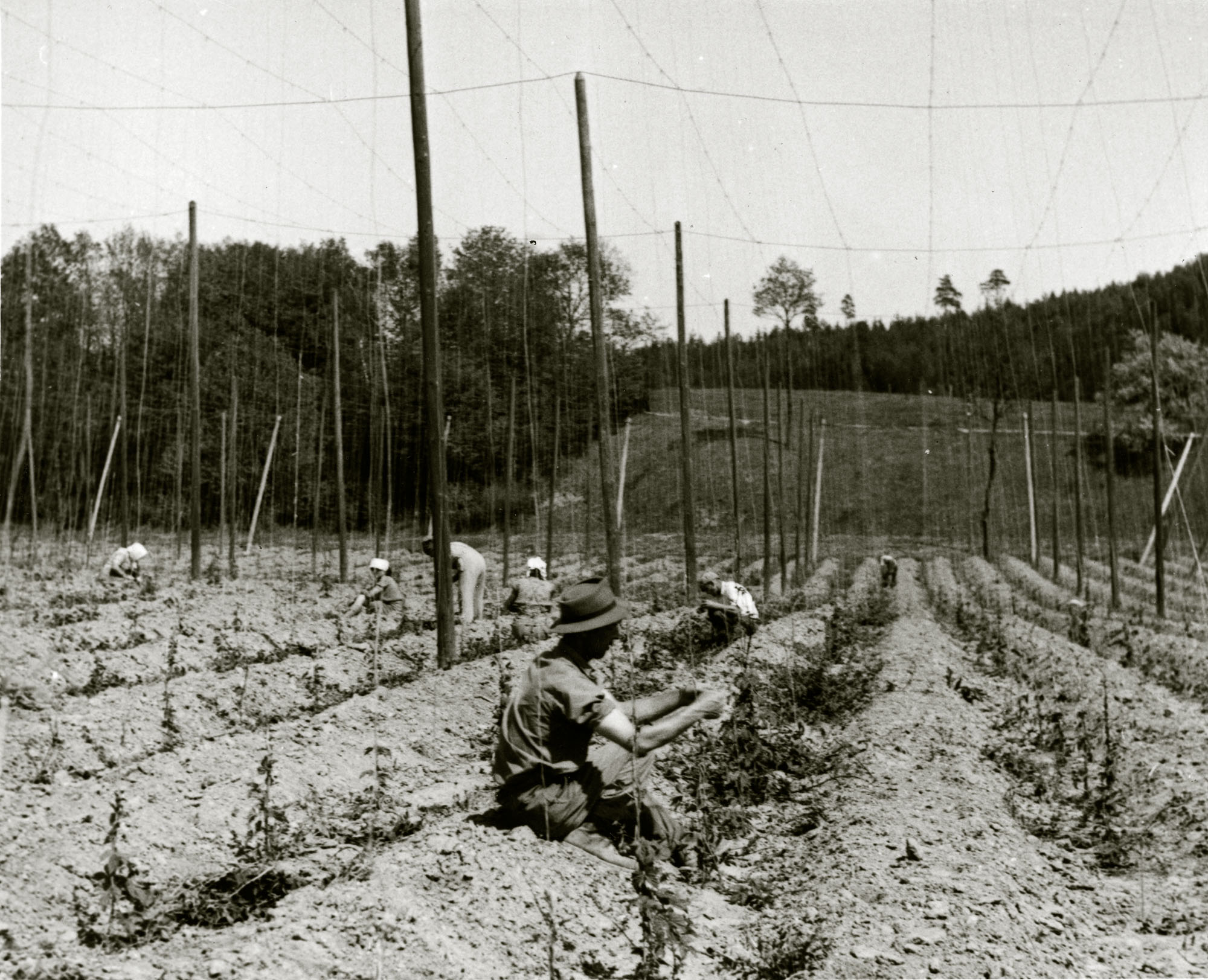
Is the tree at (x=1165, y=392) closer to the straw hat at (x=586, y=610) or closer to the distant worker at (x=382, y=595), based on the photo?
the distant worker at (x=382, y=595)

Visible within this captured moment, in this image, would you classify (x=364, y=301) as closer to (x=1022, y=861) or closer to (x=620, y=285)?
(x=620, y=285)

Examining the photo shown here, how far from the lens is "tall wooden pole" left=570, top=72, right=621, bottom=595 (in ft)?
50.7

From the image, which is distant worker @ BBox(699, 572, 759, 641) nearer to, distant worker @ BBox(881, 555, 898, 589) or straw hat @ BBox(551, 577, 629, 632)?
straw hat @ BBox(551, 577, 629, 632)

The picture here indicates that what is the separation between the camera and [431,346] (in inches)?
445

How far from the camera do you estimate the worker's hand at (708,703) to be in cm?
514

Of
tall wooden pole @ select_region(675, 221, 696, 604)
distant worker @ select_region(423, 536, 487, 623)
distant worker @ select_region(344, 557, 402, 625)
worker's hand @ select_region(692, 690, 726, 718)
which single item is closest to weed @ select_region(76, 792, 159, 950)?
worker's hand @ select_region(692, 690, 726, 718)

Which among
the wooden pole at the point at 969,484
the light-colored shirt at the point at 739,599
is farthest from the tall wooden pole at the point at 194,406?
the wooden pole at the point at 969,484

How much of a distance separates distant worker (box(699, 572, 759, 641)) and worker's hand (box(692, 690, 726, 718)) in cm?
696

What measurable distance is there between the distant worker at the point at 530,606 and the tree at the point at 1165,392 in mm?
43545

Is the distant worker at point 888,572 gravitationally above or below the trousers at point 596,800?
below

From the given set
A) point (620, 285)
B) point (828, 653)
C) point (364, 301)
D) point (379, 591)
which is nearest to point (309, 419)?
point (364, 301)

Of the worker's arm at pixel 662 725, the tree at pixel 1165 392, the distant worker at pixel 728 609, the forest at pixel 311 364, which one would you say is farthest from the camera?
the tree at pixel 1165 392

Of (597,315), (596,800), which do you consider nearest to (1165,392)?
(597,315)

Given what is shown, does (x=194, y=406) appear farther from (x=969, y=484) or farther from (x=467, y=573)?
(x=969, y=484)
